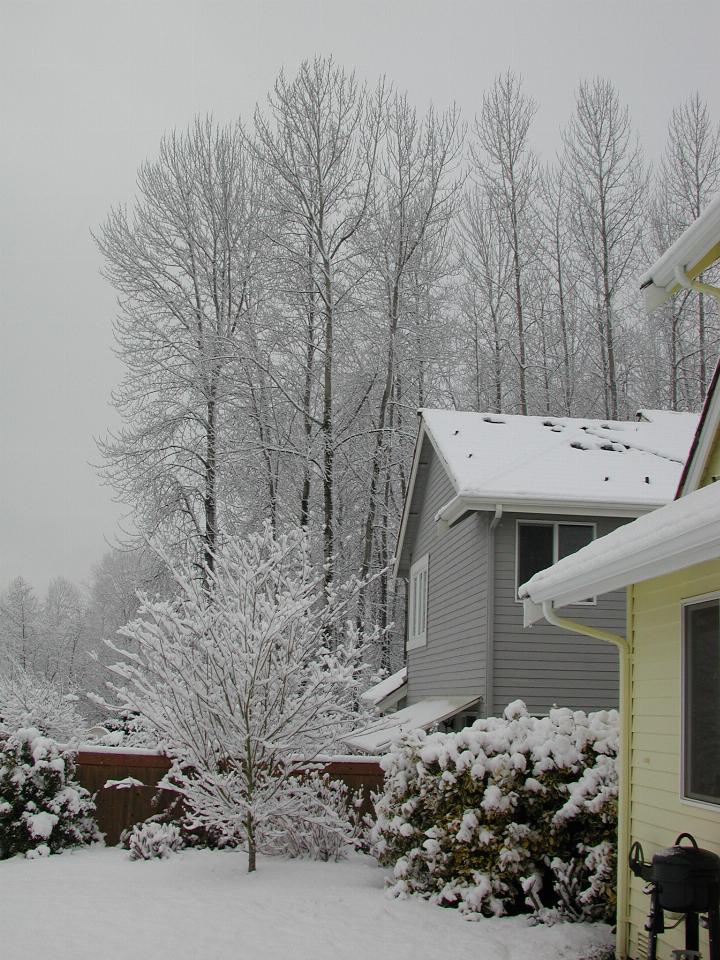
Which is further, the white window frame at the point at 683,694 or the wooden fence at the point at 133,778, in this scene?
the wooden fence at the point at 133,778

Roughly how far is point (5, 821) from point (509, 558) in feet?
21.7

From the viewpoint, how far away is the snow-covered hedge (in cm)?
754

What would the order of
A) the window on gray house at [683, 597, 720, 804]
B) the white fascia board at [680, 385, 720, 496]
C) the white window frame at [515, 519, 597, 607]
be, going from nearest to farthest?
the window on gray house at [683, 597, 720, 804] → the white fascia board at [680, 385, 720, 496] → the white window frame at [515, 519, 597, 607]

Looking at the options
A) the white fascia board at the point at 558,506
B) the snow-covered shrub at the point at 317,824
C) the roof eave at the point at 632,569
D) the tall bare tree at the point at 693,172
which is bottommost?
the snow-covered shrub at the point at 317,824

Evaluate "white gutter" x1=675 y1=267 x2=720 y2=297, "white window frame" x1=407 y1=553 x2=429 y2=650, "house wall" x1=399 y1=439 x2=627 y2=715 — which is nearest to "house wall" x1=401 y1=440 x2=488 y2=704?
"house wall" x1=399 y1=439 x2=627 y2=715

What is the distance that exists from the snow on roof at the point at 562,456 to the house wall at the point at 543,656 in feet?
1.73

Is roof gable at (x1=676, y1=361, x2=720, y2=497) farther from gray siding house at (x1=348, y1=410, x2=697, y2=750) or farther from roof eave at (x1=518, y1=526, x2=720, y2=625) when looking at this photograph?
gray siding house at (x1=348, y1=410, x2=697, y2=750)

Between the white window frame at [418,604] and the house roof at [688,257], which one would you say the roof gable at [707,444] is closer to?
the house roof at [688,257]

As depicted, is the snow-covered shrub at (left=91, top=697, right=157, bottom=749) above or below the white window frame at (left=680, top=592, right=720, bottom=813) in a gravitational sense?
below

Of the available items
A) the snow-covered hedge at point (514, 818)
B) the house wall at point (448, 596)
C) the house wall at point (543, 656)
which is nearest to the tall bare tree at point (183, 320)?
the house wall at point (448, 596)

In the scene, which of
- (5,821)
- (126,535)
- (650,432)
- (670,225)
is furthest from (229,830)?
(670,225)

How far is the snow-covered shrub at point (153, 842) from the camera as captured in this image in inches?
395

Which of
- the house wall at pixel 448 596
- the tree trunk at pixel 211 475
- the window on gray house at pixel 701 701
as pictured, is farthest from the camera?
the tree trunk at pixel 211 475

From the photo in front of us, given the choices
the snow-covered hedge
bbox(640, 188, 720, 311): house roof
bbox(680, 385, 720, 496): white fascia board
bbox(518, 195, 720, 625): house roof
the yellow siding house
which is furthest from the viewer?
the snow-covered hedge
